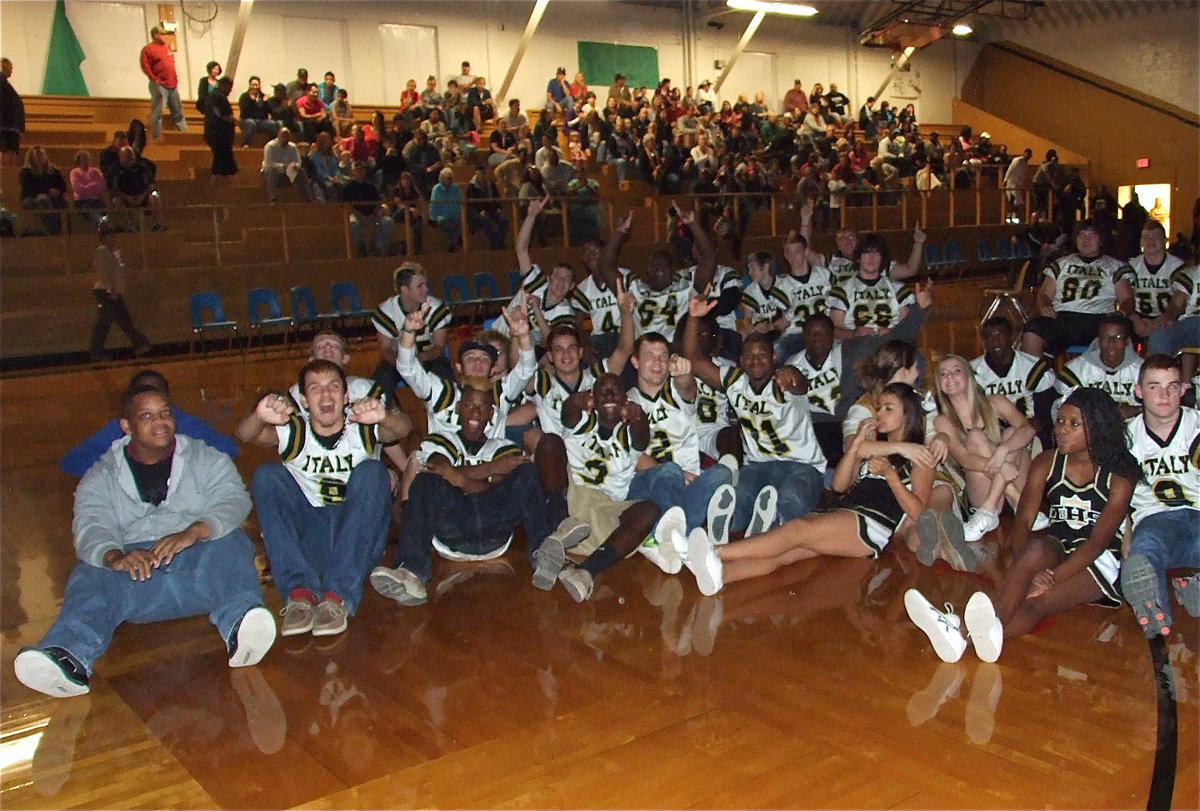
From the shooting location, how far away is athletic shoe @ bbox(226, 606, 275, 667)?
3.68 m

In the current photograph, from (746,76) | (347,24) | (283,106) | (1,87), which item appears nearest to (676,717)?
(1,87)

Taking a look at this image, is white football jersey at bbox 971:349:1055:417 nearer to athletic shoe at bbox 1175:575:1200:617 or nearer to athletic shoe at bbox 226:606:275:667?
athletic shoe at bbox 1175:575:1200:617

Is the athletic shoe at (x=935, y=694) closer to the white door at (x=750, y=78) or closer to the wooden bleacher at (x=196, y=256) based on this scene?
the wooden bleacher at (x=196, y=256)

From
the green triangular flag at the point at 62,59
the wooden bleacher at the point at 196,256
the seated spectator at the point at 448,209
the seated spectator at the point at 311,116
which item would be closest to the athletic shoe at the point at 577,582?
the wooden bleacher at the point at 196,256

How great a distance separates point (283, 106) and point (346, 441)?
12.1 metres

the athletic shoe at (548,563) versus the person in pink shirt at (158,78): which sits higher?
the person in pink shirt at (158,78)

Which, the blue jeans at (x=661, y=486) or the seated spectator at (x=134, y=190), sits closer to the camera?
the blue jeans at (x=661, y=486)

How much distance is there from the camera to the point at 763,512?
4934 mm

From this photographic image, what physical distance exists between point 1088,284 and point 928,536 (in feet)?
13.4

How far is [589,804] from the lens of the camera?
2.71 m

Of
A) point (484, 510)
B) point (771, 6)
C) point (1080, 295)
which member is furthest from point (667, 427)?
point (771, 6)

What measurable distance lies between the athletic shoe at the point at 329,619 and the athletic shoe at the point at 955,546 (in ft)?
7.79

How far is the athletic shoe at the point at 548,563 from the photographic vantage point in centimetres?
439

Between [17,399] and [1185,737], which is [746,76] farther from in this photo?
[1185,737]
